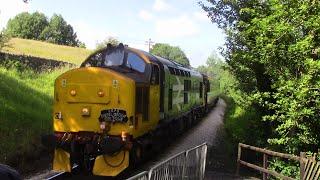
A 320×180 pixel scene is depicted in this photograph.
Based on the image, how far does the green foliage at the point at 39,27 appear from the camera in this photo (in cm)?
12625

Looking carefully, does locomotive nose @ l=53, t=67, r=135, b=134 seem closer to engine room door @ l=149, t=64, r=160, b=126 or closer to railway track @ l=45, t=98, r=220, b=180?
railway track @ l=45, t=98, r=220, b=180

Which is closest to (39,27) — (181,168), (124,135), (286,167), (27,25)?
(27,25)

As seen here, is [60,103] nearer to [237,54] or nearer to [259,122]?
[237,54]

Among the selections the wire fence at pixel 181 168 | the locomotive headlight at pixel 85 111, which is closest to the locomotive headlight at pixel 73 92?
the locomotive headlight at pixel 85 111

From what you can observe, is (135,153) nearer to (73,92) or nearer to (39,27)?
(73,92)

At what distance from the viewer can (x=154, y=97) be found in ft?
48.0

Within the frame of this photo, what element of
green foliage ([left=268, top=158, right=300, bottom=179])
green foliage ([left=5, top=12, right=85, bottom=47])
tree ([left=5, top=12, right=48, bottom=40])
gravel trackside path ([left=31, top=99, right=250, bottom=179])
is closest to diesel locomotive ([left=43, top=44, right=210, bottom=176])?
gravel trackside path ([left=31, top=99, right=250, bottom=179])

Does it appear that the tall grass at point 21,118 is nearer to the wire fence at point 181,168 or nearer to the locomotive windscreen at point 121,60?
the locomotive windscreen at point 121,60

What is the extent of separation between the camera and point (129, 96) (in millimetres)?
12180

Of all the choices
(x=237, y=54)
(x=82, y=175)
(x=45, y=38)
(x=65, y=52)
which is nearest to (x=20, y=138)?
(x=82, y=175)

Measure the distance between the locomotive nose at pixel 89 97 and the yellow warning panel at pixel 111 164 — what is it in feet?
1.95

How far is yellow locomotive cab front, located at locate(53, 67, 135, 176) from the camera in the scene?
39.1 feet

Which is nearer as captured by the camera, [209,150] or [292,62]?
[292,62]

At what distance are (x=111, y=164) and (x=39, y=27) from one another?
122m
